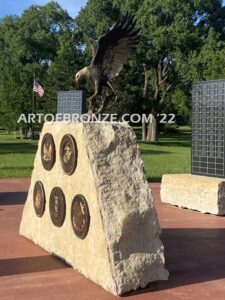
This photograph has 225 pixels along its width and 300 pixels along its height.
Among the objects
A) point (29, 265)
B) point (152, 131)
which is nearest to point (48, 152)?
point (29, 265)

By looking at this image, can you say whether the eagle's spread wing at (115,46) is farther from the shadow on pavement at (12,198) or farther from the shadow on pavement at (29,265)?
the shadow on pavement at (12,198)

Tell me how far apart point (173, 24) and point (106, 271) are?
33785 mm

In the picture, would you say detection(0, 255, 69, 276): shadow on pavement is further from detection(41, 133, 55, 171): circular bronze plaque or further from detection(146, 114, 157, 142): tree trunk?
detection(146, 114, 157, 142): tree trunk

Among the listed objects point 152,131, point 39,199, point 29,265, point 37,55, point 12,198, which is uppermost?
point 37,55

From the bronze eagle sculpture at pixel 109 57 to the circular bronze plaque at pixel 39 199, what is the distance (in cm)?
117

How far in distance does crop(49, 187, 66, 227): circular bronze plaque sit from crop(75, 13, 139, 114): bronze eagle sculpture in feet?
4.40

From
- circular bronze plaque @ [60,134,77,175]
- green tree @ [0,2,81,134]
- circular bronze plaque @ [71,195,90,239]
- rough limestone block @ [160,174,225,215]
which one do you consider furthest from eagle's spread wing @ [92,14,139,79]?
green tree @ [0,2,81,134]

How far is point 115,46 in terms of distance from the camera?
711cm

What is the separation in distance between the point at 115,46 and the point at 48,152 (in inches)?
76.7

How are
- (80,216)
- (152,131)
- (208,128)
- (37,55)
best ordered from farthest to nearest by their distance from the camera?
(37,55), (152,131), (208,128), (80,216)

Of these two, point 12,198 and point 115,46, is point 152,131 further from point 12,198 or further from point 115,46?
point 115,46

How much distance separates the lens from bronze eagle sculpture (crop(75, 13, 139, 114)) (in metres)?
6.90

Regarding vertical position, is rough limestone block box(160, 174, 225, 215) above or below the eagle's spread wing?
below

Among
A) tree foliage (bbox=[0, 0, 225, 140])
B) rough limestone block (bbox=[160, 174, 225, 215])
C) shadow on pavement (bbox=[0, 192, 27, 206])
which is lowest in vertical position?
shadow on pavement (bbox=[0, 192, 27, 206])
